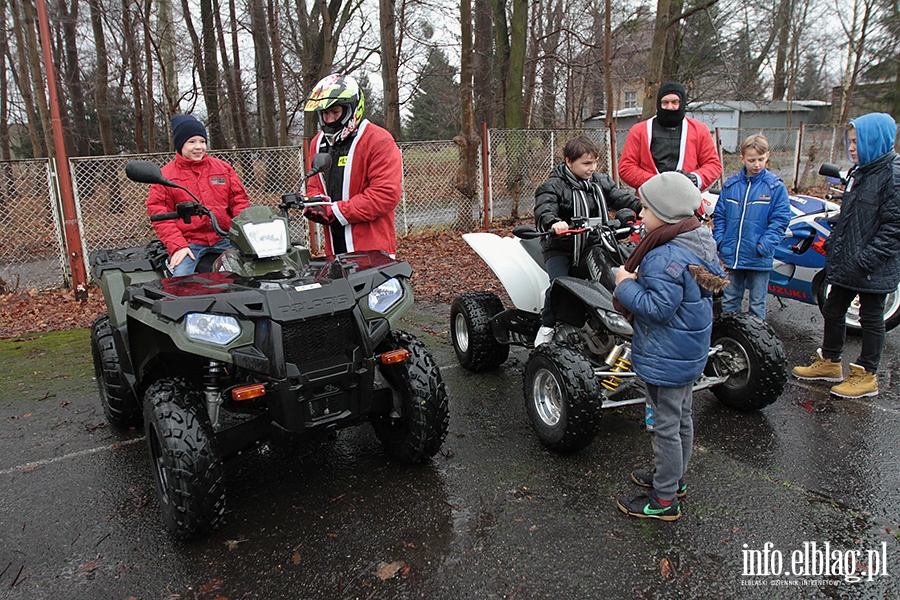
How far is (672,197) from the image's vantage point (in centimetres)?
274

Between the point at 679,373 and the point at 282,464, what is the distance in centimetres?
217

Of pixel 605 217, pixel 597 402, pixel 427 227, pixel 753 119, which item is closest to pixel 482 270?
pixel 427 227

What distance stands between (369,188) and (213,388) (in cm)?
167

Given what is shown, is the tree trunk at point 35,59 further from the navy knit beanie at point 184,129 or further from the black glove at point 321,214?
the black glove at point 321,214

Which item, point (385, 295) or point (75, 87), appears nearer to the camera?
point (385, 295)

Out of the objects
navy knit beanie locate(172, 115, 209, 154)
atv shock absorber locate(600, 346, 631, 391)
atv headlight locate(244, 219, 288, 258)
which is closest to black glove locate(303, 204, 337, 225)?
atv headlight locate(244, 219, 288, 258)

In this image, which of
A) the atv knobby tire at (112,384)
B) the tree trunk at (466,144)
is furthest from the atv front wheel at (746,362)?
the tree trunk at (466,144)

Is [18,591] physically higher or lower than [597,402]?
lower

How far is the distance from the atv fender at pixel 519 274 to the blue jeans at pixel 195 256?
6.03 ft

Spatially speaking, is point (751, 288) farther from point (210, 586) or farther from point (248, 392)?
point (210, 586)

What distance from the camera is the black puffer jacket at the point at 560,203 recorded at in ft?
13.6

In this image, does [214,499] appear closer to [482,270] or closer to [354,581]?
[354,581]

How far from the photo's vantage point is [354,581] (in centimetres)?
258

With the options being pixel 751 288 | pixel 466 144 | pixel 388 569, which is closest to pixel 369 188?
pixel 388 569
